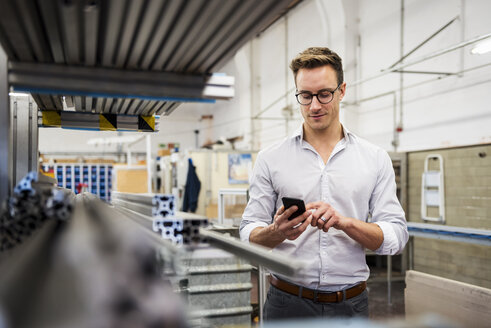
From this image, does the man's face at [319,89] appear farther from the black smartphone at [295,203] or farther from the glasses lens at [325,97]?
the black smartphone at [295,203]

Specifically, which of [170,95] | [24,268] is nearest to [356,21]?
[170,95]

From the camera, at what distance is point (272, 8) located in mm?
869

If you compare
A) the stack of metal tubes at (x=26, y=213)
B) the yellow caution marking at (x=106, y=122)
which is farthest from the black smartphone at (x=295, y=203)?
the yellow caution marking at (x=106, y=122)

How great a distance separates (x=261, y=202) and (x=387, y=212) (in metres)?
0.52

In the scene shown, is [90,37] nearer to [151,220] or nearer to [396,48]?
[151,220]

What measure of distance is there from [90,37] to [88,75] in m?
0.19

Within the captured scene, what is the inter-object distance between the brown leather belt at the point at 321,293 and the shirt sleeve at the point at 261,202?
0.87ft

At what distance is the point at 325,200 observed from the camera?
5.64 ft

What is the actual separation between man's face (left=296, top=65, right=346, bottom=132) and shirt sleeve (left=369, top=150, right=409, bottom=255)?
297 mm

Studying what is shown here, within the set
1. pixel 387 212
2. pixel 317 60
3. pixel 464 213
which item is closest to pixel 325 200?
pixel 387 212

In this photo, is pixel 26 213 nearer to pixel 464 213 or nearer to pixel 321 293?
pixel 321 293

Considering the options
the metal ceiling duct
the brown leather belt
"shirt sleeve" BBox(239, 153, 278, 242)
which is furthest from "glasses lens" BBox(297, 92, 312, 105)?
the brown leather belt

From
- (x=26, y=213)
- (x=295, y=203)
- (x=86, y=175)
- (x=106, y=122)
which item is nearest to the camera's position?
(x=26, y=213)

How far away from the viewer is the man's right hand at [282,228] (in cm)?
139
